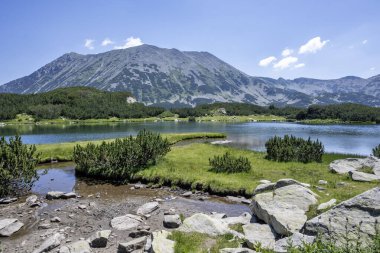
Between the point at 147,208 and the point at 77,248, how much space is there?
7.50m

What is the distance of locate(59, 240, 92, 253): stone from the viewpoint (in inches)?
605

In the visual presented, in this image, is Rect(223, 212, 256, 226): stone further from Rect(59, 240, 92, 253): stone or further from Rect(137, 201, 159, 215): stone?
Rect(59, 240, 92, 253): stone

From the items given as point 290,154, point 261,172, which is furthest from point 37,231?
point 290,154

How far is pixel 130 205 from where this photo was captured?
80.5 ft

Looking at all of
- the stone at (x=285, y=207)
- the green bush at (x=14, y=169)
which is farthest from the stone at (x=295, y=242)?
the green bush at (x=14, y=169)

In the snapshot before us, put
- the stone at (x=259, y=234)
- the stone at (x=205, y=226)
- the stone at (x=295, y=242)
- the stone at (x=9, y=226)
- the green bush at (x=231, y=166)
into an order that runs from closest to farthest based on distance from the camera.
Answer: the stone at (x=295, y=242) → the stone at (x=259, y=234) → the stone at (x=205, y=226) → the stone at (x=9, y=226) → the green bush at (x=231, y=166)

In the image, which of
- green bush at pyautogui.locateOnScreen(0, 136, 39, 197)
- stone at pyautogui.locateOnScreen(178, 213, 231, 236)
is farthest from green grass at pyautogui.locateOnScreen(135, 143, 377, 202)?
stone at pyautogui.locateOnScreen(178, 213, 231, 236)

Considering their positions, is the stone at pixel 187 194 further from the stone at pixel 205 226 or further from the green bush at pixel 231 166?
the stone at pixel 205 226

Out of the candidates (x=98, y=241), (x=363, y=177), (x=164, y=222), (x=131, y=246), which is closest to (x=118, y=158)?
(x=164, y=222)

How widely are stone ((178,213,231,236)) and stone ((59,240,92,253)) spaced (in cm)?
496

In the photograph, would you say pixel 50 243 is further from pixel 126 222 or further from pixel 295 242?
pixel 295 242

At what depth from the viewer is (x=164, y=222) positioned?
1969 centimetres

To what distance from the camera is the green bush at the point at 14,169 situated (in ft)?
88.1

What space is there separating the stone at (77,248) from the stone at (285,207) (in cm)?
958
